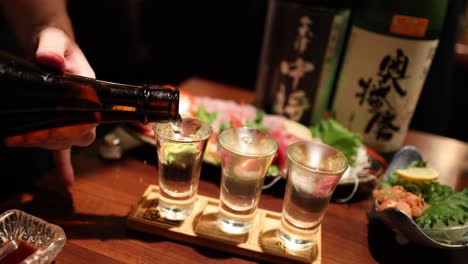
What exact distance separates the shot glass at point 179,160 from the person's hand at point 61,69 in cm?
16

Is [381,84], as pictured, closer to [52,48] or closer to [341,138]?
[341,138]

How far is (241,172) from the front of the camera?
75 centimetres

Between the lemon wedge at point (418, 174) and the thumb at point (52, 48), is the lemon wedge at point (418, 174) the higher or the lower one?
the lower one

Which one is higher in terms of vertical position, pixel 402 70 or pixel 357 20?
pixel 357 20

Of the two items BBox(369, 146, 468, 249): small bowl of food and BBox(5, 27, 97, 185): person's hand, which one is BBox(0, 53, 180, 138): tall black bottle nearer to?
BBox(5, 27, 97, 185): person's hand

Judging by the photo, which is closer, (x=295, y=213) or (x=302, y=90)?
(x=295, y=213)

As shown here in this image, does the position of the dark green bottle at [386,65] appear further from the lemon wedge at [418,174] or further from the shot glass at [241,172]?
the shot glass at [241,172]

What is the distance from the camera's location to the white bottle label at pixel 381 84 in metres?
1.20

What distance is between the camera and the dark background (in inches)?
93.5

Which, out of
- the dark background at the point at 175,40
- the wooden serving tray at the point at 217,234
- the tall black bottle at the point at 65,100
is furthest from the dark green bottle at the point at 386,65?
the dark background at the point at 175,40

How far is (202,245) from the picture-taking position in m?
0.80

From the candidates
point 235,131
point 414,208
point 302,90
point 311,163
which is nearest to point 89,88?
point 235,131

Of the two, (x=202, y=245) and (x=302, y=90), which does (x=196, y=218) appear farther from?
(x=302, y=90)

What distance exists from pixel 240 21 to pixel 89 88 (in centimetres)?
199
